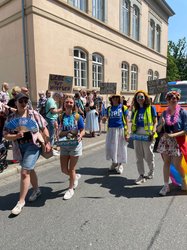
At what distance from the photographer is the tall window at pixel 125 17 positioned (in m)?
19.0

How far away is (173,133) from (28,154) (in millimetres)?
2373

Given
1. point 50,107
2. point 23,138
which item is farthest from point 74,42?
point 23,138

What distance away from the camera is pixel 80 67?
46.7ft

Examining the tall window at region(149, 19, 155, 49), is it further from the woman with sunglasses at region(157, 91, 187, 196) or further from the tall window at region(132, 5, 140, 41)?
the woman with sunglasses at region(157, 91, 187, 196)

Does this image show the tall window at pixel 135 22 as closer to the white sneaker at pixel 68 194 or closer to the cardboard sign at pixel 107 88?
the cardboard sign at pixel 107 88

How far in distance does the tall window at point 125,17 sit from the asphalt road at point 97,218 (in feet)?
57.0

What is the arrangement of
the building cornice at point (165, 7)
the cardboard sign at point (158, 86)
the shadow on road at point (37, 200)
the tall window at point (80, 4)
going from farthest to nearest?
1. the building cornice at point (165, 7)
2. the tall window at point (80, 4)
3. the cardboard sign at point (158, 86)
4. the shadow on road at point (37, 200)

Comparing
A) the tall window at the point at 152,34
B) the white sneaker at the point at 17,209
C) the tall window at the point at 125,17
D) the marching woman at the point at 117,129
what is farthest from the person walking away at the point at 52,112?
the tall window at the point at 152,34

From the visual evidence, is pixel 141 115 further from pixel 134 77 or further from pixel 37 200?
pixel 134 77

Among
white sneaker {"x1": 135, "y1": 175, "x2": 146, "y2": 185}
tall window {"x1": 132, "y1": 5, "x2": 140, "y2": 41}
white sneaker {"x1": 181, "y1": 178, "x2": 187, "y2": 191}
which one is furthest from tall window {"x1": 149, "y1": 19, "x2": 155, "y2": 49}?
white sneaker {"x1": 181, "y1": 178, "x2": 187, "y2": 191}

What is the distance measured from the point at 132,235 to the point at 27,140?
1992 millimetres

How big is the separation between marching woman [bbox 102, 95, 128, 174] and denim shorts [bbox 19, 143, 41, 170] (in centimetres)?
191

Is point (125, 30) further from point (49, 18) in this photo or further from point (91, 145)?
point (91, 145)

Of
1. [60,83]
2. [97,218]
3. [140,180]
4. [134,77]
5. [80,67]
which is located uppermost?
[134,77]
